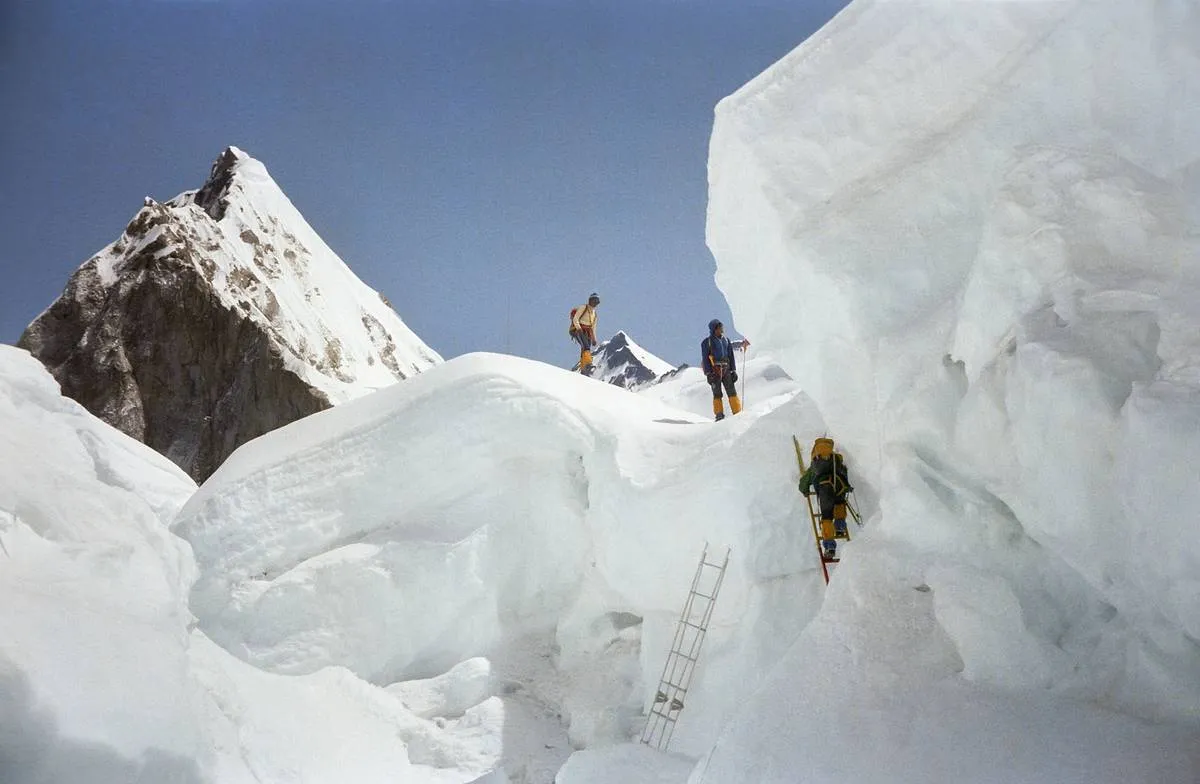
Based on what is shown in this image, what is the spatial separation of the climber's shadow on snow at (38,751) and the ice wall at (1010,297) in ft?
13.7

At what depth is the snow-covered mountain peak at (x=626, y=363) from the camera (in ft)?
281

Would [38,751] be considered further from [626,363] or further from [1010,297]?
[626,363]

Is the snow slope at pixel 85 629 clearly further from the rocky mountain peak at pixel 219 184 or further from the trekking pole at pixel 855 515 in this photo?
the rocky mountain peak at pixel 219 184

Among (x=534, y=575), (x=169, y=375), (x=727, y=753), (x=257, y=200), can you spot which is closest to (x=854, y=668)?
(x=727, y=753)

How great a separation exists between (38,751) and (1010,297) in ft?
16.8

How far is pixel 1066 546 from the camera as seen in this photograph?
187 inches

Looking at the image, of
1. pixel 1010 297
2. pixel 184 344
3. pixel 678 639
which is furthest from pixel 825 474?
pixel 184 344

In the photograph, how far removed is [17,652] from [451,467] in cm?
631

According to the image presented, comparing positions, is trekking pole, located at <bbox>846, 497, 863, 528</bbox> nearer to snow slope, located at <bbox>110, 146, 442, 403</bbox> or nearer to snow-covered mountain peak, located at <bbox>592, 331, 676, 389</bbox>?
snow slope, located at <bbox>110, 146, 442, 403</bbox>

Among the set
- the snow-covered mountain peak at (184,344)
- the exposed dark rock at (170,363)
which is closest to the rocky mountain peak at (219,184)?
the snow-covered mountain peak at (184,344)

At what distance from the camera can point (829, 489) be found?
720 cm

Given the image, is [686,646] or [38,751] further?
[686,646]

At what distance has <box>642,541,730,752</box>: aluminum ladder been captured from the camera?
8.03 metres

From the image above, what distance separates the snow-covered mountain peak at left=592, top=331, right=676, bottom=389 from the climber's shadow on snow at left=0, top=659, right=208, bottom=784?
78440mm
